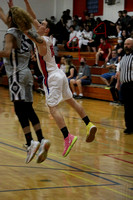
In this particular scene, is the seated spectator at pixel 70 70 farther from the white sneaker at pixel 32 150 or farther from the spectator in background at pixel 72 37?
the white sneaker at pixel 32 150

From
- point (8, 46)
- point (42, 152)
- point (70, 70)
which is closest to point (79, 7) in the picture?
point (70, 70)

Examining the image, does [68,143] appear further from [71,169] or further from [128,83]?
[128,83]

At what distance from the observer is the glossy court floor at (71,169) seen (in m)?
3.70

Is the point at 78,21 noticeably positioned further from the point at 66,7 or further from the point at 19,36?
the point at 19,36

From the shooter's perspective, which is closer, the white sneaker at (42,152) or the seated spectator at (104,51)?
the white sneaker at (42,152)

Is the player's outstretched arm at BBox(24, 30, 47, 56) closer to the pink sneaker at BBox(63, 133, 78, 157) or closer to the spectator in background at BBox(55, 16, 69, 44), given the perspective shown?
the pink sneaker at BBox(63, 133, 78, 157)

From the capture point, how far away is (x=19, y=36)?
4.59 m

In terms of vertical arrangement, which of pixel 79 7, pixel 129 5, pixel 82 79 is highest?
pixel 79 7

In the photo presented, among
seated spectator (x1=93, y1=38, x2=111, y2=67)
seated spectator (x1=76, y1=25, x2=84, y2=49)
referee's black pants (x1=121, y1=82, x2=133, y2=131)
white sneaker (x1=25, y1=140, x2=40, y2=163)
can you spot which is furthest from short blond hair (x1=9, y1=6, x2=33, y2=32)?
seated spectator (x1=76, y1=25, x2=84, y2=49)

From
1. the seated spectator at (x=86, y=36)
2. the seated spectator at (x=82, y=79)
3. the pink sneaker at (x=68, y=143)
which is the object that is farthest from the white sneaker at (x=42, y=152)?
the seated spectator at (x=86, y=36)

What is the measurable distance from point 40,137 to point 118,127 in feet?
11.9

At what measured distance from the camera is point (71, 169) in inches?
183


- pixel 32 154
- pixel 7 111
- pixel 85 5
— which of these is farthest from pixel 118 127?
pixel 85 5

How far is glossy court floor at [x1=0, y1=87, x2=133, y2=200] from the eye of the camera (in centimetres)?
370
